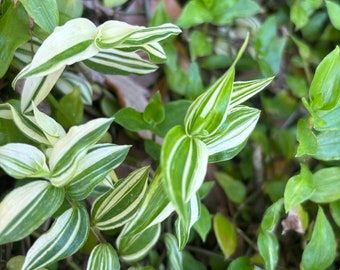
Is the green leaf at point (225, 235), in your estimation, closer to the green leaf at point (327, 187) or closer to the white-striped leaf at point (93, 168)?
the green leaf at point (327, 187)

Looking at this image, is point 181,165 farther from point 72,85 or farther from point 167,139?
point 72,85

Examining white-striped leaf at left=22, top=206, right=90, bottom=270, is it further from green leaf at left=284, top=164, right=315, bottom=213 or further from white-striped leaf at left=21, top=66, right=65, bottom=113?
green leaf at left=284, top=164, right=315, bottom=213

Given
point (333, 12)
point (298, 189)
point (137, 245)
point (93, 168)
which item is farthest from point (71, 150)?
point (333, 12)

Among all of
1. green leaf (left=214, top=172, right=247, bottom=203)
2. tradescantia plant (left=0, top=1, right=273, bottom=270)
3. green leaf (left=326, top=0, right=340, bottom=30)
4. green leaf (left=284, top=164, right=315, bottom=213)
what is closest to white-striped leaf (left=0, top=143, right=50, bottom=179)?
tradescantia plant (left=0, top=1, right=273, bottom=270)

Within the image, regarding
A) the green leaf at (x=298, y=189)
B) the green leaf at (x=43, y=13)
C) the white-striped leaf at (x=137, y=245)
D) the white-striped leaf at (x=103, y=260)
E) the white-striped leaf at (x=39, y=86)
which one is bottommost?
the white-striped leaf at (x=137, y=245)

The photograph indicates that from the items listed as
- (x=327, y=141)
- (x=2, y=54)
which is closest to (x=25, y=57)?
(x=2, y=54)

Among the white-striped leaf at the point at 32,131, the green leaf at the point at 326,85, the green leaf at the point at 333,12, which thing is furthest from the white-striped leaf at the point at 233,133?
the green leaf at the point at 333,12

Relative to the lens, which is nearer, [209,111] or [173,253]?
[209,111]

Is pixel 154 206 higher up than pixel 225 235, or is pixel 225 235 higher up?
pixel 154 206
